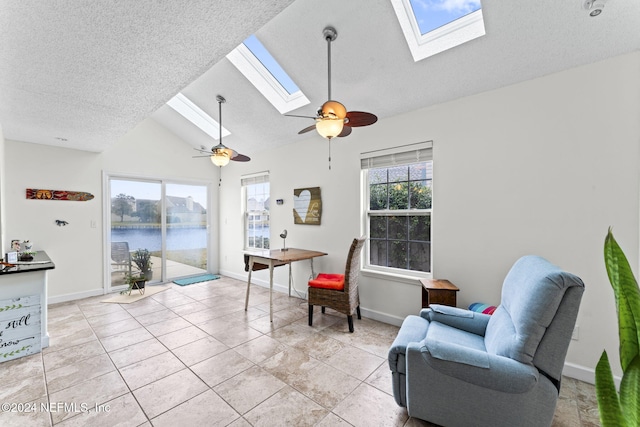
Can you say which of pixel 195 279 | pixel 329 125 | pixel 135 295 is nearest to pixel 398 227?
pixel 329 125

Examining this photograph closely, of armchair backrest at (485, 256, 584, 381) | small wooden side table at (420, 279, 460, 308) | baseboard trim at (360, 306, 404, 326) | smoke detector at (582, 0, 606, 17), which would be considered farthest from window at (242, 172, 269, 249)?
smoke detector at (582, 0, 606, 17)

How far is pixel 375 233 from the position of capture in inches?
138

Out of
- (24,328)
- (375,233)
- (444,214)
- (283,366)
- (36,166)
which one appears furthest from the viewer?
(36,166)

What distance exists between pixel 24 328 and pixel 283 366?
8.28 feet

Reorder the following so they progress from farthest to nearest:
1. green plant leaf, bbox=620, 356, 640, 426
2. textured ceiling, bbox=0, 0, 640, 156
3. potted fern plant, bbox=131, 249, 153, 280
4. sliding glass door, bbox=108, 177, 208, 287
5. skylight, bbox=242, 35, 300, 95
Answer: potted fern plant, bbox=131, 249, 153, 280
sliding glass door, bbox=108, 177, 208, 287
skylight, bbox=242, 35, 300, 95
textured ceiling, bbox=0, 0, 640, 156
green plant leaf, bbox=620, 356, 640, 426

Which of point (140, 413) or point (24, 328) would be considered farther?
point (24, 328)

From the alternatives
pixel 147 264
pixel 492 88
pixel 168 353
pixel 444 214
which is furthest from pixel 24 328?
pixel 492 88

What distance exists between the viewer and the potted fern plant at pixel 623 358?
28.3 inches

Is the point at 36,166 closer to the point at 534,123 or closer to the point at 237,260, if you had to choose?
the point at 237,260

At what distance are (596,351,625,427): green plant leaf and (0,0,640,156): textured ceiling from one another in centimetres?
207

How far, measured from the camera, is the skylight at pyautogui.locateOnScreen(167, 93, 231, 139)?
14.7 feet

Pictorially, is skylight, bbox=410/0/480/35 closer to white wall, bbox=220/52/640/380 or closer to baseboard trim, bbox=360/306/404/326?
white wall, bbox=220/52/640/380

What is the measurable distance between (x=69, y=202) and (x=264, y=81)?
12.1 feet

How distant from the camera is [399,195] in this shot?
3266 mm
